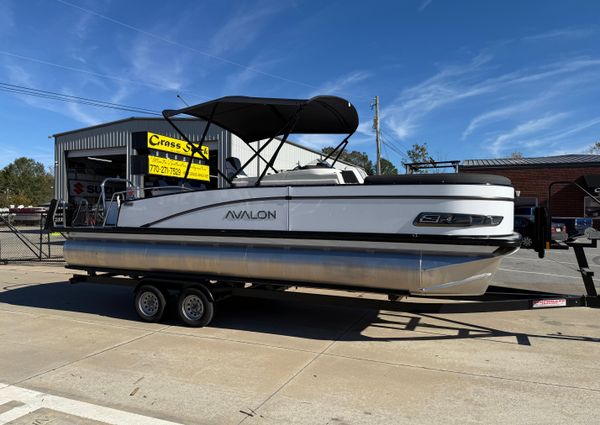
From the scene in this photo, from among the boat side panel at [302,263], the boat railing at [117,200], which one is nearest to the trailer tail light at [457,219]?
the boat side panel at [302,263]

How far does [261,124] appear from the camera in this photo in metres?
7.37

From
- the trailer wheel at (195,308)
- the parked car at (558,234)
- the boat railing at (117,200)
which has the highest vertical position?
the boat railing at (117,200)

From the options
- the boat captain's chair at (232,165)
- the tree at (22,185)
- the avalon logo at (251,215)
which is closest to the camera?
the avalon logo at (251,215)

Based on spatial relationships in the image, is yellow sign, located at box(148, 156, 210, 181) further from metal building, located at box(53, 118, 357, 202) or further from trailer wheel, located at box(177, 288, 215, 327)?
trailer wheel, located at box(177, 288, 215, 327)

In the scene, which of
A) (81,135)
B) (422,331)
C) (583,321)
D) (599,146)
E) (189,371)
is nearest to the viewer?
(189,371)

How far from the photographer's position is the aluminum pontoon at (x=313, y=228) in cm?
479

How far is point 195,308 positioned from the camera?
6.32 meters

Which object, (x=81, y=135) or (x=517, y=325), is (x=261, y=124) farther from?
(x=81, y=135)

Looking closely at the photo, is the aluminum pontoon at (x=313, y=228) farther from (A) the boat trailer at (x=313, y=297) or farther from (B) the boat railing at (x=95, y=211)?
(A) the boat trailer at (x=313, y=297)

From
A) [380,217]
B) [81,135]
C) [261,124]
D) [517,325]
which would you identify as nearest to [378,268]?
[380,217]

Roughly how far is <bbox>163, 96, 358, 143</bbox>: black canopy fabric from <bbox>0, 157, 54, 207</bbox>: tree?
307 ft

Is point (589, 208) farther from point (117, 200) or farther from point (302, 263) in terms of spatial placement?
point (117, 200)

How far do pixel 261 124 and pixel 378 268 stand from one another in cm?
346

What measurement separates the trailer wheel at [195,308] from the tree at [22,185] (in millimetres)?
94112
